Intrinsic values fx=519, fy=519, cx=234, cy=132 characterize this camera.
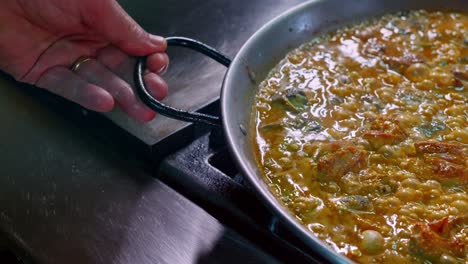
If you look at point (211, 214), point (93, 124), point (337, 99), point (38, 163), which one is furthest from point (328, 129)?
point (38, 163)

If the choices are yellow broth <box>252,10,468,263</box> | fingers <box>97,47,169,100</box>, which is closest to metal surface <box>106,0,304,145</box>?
fingers <box>97,47,169,100</box>

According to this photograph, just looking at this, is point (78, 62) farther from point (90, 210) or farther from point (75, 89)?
point (90, 210)

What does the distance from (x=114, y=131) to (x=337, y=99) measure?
659 mm

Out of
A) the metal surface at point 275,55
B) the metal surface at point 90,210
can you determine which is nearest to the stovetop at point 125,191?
the metal surface at point 90,210

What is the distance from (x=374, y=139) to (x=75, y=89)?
83cm

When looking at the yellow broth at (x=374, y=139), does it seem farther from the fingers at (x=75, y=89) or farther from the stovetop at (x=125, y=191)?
the fingers at (x=75, y=89)

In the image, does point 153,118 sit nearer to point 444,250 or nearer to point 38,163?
point 38,163

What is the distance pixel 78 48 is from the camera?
161 cm

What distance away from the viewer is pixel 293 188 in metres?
1.26

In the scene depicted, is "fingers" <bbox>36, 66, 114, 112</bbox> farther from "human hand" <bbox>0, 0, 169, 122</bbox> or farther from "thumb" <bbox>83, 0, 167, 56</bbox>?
"thumb" <bbox>83, 0, 167, 56</bbox>

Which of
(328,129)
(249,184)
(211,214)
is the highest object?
(249,184)

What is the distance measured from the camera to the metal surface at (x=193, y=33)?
150 cm

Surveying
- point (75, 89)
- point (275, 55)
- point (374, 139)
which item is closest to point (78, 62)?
point (75, 89)

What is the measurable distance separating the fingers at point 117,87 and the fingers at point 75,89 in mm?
44
